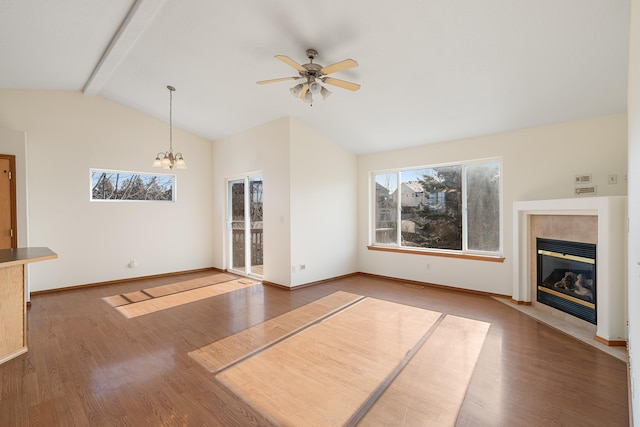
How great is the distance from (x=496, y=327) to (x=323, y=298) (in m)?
2.29

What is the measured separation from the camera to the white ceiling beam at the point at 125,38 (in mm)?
2906

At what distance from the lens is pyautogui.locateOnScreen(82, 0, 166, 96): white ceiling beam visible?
114 inches

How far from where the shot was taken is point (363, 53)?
10.4ft

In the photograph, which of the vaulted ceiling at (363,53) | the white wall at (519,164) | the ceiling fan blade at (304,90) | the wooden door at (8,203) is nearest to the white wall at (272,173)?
the vaulted ceiling at (363,53)

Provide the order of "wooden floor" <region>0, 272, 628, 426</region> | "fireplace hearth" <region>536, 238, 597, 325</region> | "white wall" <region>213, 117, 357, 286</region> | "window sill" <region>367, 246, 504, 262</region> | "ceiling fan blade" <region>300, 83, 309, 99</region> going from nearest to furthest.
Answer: "wooden floor" <region>0, 272, 628, 426</region>
"ceiling fan blade" <region>300, 83, 309, 99</region>
"fireplace hearth" <region>536, 238, 597, 325</region>
"window sill" <region>367, 246, 504, 262</region>
"white wall" <region>213, 117, 357, 286</region>

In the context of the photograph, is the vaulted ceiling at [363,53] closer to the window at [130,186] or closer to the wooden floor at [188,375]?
the window at [130,186]

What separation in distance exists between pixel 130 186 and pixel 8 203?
5.64ft

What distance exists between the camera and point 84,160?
5.16 m

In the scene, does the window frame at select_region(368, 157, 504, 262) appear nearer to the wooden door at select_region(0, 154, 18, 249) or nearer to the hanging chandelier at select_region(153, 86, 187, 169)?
the hanging chandelier at select_region(153, 86, 187, 169)

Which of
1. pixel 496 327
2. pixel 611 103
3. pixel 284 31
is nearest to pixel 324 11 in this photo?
pixel 284 31

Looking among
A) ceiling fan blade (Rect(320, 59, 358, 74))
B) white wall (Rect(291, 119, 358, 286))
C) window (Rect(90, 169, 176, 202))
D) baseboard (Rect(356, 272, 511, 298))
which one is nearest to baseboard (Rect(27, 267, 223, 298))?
window (Rect(90, 169, 176, 202))

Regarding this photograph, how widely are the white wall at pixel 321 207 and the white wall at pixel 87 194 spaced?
109 inches

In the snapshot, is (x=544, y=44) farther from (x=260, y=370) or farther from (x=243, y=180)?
(x=243, y=180)

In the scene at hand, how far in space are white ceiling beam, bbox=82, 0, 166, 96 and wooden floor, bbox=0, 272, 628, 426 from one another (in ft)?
10.9
